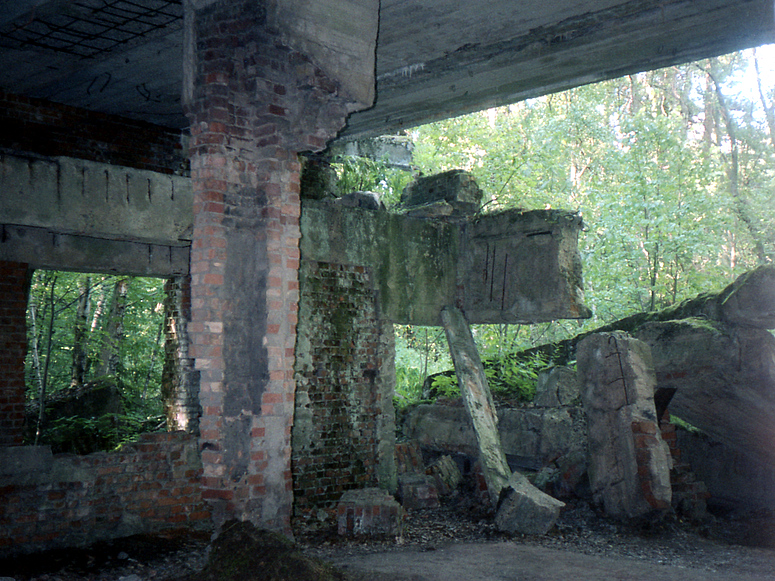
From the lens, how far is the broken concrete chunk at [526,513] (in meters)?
6.51

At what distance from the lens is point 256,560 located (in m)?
4.04

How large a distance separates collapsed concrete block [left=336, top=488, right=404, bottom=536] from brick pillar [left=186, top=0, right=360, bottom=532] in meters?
1.89

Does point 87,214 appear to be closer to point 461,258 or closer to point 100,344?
point 461,258

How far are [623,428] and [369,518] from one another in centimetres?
287

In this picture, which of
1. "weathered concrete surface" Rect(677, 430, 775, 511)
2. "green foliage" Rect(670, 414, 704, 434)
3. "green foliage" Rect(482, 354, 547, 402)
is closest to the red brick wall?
"green foliage" Rect(482, 354, 547, 402)

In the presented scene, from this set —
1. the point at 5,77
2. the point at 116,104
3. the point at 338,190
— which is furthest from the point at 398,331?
the point at 5,77

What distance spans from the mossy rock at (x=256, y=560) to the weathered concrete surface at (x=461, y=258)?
360 centimetres

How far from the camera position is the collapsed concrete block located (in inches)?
256

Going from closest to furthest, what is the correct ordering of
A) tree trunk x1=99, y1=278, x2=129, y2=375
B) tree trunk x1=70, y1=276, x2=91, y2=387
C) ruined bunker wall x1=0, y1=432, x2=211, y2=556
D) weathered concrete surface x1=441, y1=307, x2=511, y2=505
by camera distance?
ruined bunker wall x1=0, y1=432, x2=211, y2=556 < weathered concrete surface x1=441, y1=307, x2=511, y2=505 < tree trunk x1=70, y1=276, x2=91, y2=387 < tree trunk x1=99, y1=278, x2=129, y2=375

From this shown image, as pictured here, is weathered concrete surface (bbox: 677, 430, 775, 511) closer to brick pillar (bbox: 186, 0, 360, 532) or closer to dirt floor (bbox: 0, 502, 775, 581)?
dirt floor (bbox: 0, 502, 775, 581)

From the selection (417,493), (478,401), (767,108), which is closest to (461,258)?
(478,401)

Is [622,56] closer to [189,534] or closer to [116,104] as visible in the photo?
[116,104]

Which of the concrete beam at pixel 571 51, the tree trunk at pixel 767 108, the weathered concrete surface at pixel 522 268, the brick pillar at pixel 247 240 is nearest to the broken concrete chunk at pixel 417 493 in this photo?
the weathered concrete surface at pixel 522 268

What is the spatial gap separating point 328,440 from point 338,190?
3802 millimetres
